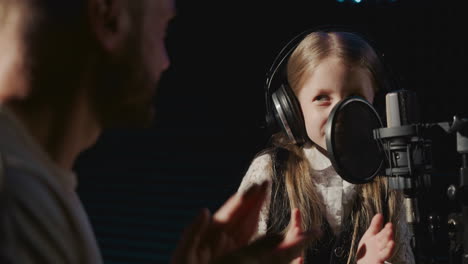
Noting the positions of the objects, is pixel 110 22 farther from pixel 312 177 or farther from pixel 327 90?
pixel 312 177

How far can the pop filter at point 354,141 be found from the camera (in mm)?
1559

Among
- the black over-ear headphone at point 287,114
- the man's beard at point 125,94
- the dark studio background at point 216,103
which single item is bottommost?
the dark studio background at point 216,103

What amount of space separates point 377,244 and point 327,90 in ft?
1.94

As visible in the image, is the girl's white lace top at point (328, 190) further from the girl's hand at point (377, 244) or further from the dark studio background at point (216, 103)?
the dark studio background at point (216, 103)

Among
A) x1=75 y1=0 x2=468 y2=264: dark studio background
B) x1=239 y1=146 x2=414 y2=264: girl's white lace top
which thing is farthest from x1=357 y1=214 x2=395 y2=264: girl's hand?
x1=75 y1=0 x2=468 y2=264: dark studio background

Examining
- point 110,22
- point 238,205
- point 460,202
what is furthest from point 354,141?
point 110,22

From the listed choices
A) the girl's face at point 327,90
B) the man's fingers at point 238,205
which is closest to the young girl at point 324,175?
the girl's face at point 327,90

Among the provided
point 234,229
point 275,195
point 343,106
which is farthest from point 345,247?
point 234,229

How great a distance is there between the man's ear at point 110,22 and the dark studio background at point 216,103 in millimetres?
1944

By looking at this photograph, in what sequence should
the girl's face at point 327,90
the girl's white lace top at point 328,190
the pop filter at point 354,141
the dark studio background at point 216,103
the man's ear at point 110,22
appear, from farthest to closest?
the dark studio background at point 216,103 < the girl's white lace top at point 328,190 < the girl's face at point 327,90 < the pop filter at point 354,141 < the man's ear at point 110,22

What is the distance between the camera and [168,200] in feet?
13.0

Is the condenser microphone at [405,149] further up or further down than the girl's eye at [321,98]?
further up

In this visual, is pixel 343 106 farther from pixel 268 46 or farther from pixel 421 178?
pixel 268 46

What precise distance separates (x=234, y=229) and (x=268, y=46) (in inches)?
99.7
